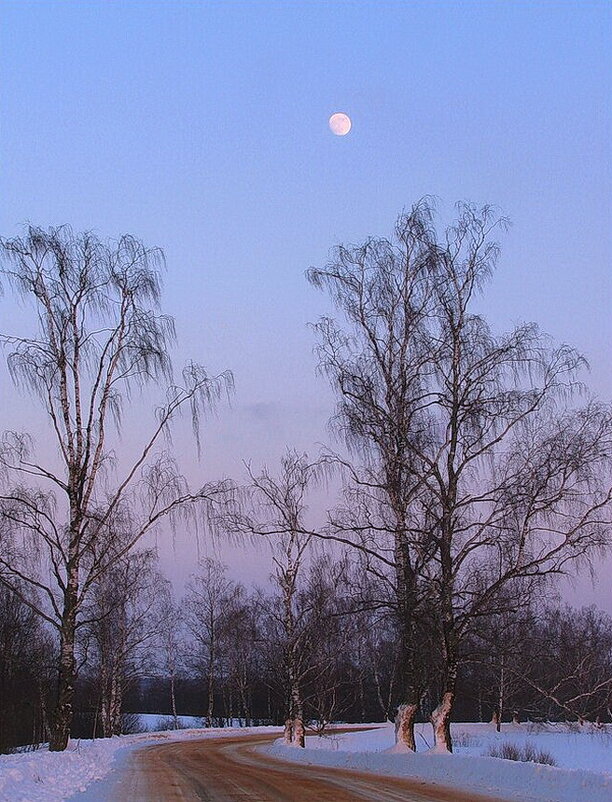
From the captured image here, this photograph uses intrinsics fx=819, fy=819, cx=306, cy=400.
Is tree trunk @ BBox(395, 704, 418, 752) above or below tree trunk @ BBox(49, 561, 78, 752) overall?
below

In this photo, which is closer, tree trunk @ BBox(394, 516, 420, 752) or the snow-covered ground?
the snow-covered ground

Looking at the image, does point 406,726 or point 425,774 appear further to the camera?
point 406,726

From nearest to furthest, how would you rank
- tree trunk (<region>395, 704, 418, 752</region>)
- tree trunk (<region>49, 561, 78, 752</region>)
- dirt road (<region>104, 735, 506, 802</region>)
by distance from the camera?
1. dirt road (<region>104, 735, 506, 802</region>)
2. tree trunk (<region>49, 561, 78, 752</region>)
3. tree trunk (<region>395, 704, 418, 752</region>)

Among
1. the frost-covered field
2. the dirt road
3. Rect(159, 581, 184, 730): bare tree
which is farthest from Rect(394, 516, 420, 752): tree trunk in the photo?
Rect(159, 581, 184, 730): bare tree

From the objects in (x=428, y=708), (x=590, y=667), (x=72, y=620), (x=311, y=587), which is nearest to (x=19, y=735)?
(x=311, y=587)

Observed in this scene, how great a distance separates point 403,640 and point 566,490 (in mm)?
6182

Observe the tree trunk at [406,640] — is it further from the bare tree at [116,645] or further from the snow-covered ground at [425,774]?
the bare tree at [116,645]

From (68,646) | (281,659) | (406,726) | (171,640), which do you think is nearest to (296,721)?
(281,659)

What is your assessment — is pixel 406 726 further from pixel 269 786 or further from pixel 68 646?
pixel 68 646

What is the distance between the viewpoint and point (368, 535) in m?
21.1

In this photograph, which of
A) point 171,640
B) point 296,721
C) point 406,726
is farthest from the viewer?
point 171,640

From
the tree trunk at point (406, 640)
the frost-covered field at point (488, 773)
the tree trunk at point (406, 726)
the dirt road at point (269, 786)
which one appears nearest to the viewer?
the frost-covered field at point (488, 773)

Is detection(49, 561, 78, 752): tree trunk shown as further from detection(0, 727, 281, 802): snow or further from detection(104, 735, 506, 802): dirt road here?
detection(104, 735, 506, 802): dirt road

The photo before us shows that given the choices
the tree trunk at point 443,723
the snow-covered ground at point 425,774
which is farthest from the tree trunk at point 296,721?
the tree trunk at point 443,723
